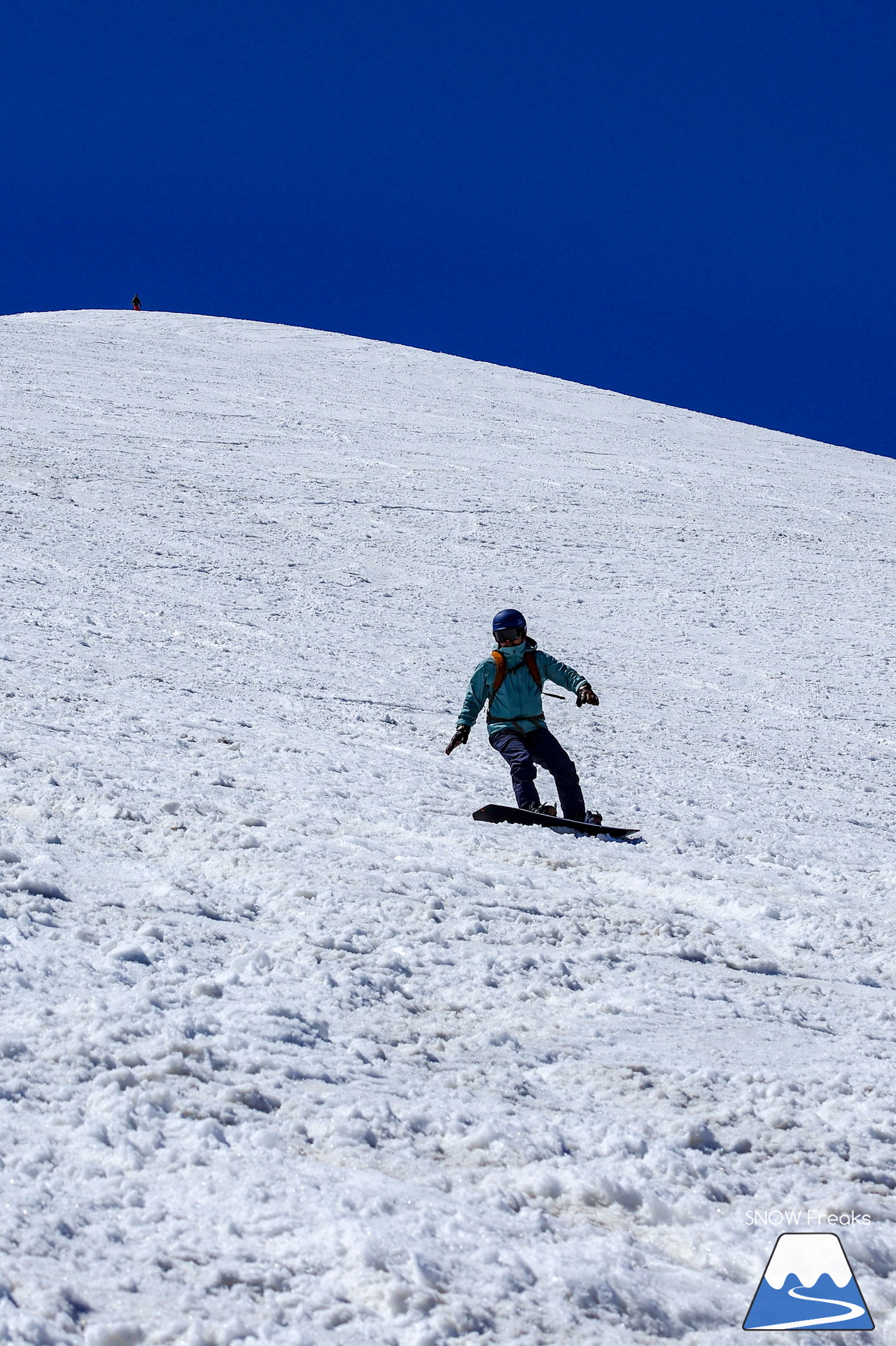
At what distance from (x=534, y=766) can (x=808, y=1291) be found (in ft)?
14.1

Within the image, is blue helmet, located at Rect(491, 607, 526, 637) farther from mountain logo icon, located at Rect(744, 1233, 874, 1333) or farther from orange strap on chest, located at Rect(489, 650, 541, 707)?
mountain logo icon, located at Rect(744, 1233, 874, 1333)

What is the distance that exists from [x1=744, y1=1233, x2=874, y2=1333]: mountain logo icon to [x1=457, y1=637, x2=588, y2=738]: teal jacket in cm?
442

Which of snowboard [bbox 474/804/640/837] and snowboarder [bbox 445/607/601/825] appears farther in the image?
snowboarder [bbox 445/607/601/825]

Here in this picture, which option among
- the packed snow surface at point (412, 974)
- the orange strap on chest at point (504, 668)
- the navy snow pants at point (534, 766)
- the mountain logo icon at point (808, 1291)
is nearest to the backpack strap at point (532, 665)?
the orange strap on chest at point (504, 668)

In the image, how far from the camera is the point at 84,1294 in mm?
2488

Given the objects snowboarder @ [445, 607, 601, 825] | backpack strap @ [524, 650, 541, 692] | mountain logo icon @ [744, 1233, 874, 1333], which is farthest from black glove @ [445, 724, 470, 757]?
mountain logo icon @ [744, 1233, 874, 1333]

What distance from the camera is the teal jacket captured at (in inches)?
283

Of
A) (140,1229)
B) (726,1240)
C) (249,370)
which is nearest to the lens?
(140,1229)

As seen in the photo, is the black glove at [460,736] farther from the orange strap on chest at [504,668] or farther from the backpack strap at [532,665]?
the backpack strap at [532,665]

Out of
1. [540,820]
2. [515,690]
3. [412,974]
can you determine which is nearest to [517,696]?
[515,690]

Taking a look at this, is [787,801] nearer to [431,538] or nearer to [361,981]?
[361,981]

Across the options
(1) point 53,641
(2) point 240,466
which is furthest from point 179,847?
(2) point 240,466

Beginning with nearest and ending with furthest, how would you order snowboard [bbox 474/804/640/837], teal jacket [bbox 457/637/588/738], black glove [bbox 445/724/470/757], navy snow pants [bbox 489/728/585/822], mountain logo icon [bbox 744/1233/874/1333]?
mountain logo icon [bbox 744/1233/874/1333] < snowboard [bbox 474/804/640/837] < navy snow pants [bbox 489/728/585/822] < black glove [bbox 445/724/470/757] < teal jacket [bbox 457/637/588/738]

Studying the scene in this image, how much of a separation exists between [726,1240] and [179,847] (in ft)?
10.2
